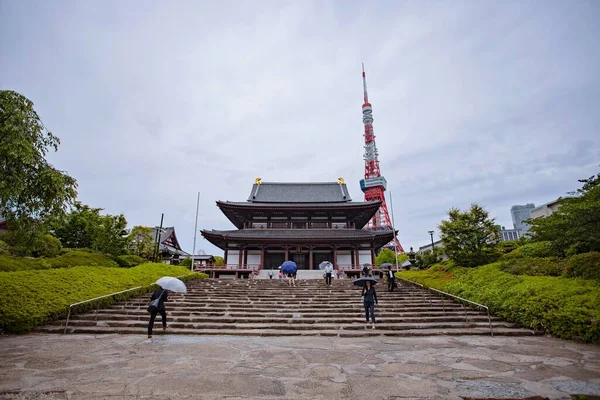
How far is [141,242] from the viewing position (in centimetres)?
2820

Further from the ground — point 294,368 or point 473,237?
point 473,237

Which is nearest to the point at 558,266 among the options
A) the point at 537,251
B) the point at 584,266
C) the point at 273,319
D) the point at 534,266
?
the point at 534,266

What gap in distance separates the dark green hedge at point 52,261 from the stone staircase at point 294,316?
6.06 meters

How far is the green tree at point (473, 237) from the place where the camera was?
16953mm

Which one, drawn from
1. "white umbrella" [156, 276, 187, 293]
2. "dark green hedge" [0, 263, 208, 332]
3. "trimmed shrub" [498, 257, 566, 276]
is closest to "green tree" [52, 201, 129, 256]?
"dark green hedge" [0, 263, 208, 332]

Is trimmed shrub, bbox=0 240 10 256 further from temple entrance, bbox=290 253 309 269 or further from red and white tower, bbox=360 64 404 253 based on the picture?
red and white tower, bbox=360 64 404 253

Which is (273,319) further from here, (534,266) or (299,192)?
(299,192)

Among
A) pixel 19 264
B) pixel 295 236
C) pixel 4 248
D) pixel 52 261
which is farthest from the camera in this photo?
pixel 295 236

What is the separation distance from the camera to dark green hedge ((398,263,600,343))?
755 centimetres

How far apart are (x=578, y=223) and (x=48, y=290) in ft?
60.0

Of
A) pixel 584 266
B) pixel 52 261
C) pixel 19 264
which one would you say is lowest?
pixel 584 266

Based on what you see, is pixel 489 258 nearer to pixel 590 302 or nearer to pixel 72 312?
pixel 590 302

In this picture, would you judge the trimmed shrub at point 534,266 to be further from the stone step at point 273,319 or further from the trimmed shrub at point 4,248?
the trimmed shrub at point 4,248

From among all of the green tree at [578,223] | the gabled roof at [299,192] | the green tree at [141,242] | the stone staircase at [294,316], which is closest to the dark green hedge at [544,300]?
the stone staircase at [294,316]
